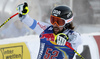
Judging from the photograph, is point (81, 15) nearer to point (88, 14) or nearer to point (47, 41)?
point (88, 14)

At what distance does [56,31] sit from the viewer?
2465mm

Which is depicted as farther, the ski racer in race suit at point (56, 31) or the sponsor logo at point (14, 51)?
the sponsor logo at point (14, 51)

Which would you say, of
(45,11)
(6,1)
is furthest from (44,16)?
(6,1)

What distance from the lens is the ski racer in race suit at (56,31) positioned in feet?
7.77

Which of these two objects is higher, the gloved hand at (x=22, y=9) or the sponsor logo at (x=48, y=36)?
the gloved hand at (x=22, y=9)

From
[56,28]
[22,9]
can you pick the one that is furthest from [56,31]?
[22,9]

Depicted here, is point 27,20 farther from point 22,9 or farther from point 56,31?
point 56,31

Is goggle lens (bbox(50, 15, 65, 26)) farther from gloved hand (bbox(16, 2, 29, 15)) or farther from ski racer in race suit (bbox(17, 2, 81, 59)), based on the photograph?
gloved hand (bbox(16, 2, 29, 15))

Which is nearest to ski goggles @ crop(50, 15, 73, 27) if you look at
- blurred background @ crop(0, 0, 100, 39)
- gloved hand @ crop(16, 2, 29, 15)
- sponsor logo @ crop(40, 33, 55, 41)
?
sponsor logo @ crop(40, 33, 55, 41)

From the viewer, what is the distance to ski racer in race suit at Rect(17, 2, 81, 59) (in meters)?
2.37

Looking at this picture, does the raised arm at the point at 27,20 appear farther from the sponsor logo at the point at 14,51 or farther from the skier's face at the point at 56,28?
the sponsor logo at the point at 14,51

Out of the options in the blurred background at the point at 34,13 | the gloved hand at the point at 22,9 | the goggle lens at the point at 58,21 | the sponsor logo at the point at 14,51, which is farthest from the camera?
the blurred background at the point at 34,13

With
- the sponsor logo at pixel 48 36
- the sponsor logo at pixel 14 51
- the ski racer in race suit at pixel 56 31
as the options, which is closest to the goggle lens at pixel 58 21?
the ski racer in race suit at pixel 56 31

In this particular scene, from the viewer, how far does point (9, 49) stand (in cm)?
295
